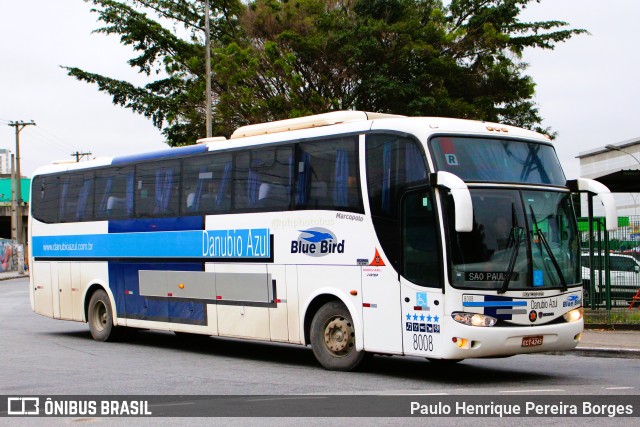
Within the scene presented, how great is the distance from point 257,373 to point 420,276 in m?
2.85

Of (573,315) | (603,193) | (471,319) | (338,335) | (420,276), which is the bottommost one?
(338,335)

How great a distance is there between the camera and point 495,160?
1273cm

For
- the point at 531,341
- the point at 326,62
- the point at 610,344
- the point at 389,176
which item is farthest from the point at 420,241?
the point at 326,62

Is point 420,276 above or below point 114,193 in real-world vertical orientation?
below

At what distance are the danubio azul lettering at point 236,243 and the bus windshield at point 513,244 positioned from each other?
3.91 meters

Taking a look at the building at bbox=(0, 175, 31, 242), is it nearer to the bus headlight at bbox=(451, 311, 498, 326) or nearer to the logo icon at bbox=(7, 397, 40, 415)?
the logo icon at bbox=(7, 397, 40, 415)

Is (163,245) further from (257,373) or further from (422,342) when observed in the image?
(422,342)

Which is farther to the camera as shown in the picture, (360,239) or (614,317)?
(614,317)

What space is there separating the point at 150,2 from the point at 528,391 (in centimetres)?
3170

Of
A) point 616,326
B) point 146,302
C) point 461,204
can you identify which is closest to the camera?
point 461,204

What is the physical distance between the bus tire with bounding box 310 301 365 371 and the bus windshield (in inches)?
87.0

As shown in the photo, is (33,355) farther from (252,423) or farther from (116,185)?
(252,423)

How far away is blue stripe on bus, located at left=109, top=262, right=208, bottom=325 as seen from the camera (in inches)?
654

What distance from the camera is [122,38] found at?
38562mm
